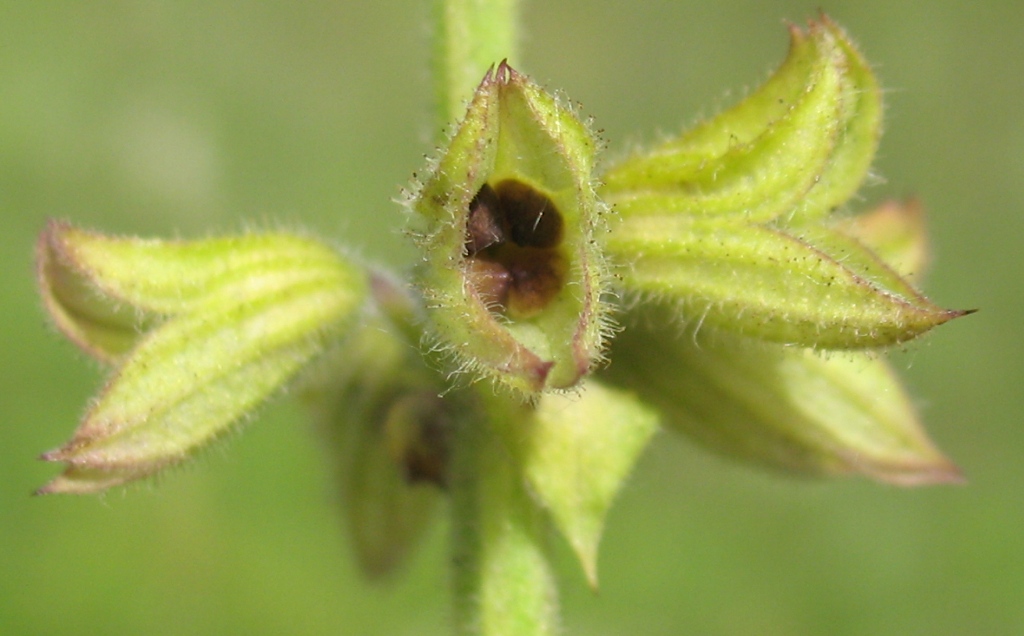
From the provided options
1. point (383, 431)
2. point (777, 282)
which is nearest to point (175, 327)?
point (383, 431)

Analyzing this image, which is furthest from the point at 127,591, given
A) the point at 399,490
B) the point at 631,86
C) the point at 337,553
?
the point at 631,86

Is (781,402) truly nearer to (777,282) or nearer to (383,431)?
(777,282)

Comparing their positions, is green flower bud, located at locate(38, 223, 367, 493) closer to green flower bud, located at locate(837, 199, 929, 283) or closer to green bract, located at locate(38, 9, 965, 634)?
green bract, located at locate(38, 9, 965, 634)

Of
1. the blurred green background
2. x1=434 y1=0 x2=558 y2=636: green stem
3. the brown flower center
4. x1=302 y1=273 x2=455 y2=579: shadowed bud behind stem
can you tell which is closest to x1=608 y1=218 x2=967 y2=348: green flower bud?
the brown flower center

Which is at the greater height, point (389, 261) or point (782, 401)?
point (389, 261)

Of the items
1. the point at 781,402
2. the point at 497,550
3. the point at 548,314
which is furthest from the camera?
the point at 781,402

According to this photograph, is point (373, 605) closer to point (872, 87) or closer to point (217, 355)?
point (217, 355)

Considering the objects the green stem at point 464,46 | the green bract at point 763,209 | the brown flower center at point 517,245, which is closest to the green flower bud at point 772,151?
the green bract at point 763,209
